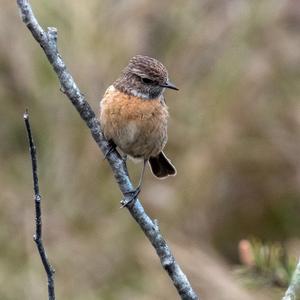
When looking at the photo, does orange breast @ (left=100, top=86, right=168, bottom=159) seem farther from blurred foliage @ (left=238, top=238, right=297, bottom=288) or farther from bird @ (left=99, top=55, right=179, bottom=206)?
blurred foliage @ (left=238, top=238, right=297, bottom=288)

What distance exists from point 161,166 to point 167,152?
163 centimetres

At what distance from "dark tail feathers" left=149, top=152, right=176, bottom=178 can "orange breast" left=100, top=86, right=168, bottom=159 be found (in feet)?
1.62

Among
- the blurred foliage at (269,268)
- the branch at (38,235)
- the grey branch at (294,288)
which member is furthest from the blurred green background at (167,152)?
the grey branch at (294,288)

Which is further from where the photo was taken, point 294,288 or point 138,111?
point 138,111

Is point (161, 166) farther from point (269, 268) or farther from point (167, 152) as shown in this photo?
point (269, 268)

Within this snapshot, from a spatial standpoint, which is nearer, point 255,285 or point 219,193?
point 255,285

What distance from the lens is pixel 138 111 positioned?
426cm

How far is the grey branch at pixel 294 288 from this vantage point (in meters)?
2.47

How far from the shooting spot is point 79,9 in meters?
6.65

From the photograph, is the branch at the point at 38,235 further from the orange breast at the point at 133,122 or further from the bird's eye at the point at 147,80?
the bird's eye at the point at 147,80

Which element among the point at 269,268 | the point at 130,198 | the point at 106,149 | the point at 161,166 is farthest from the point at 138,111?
the point at 269,268

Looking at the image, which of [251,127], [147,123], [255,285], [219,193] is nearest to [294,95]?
→ [251,127]

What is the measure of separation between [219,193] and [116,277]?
1034 millimetres

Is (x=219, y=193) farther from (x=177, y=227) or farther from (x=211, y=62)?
(x=211, y=62)
